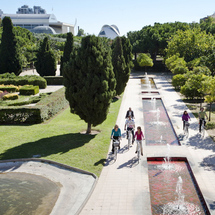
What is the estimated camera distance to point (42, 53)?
40.2m

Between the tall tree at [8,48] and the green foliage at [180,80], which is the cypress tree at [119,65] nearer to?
the green foliage at [180,80]

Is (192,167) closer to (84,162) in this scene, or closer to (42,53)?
(84,162)

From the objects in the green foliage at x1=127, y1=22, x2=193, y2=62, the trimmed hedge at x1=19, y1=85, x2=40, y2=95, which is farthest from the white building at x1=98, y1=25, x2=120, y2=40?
the trimmed hedge at x1=19, y1=85, x2=40, y2=95

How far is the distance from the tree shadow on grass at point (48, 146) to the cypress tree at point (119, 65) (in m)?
11.8

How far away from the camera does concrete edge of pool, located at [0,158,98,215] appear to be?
28.1ft

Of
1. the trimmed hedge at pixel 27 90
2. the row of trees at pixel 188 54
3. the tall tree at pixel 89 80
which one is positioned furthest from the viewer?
the trimmed hedge at pixel 27 90

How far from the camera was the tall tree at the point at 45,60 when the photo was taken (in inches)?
1577

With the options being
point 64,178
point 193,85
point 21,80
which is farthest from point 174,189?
point 21,80

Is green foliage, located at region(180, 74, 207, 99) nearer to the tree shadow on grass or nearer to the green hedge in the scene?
the tree shadow on grass

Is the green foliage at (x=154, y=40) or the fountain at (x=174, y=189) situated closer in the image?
the fountain at (x=174, y=189)

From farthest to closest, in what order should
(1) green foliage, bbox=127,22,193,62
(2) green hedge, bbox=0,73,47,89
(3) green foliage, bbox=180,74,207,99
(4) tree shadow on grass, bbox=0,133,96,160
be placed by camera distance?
(1) green foliage, bbox=127,22,193,62 < (2) green hedge, bbox=0,73,47,89 < (3) green foliage, bbox=180,74,207,99 < (4) tree shadow on grass, bbox=0,133,96,160

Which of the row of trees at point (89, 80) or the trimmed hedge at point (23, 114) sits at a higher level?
the row of trees at point (89, 80)

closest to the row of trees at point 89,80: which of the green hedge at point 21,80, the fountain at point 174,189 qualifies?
the fountain at point 174,189

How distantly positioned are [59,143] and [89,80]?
3603 mm
